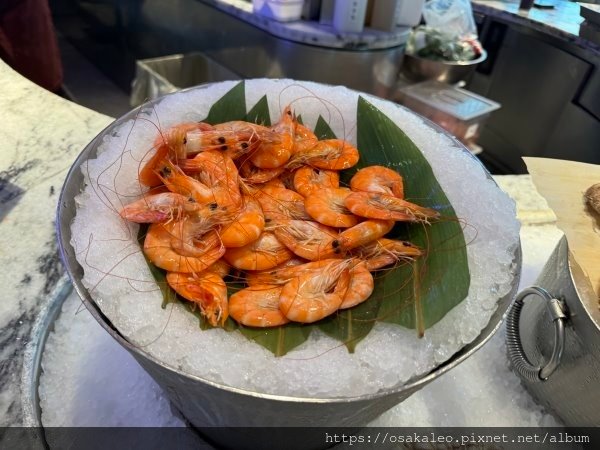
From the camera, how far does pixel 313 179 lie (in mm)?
986

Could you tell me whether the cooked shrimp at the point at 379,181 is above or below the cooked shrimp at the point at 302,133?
below

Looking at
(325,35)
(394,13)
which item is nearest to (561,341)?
(325,35)

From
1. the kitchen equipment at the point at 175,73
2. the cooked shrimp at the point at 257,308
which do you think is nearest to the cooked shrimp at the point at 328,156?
the cooked shrimp at the point at 257,308

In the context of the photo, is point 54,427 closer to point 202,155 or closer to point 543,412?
point 202,155

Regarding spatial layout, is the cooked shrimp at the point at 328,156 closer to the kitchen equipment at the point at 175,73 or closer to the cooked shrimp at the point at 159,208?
the cooked shrimp at the point at 159,208

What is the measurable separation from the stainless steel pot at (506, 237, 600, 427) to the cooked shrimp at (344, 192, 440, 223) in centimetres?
26

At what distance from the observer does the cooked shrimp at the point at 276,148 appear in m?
0.94

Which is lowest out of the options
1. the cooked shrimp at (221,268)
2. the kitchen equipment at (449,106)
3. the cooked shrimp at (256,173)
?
the kitchen equipment at (449,106)

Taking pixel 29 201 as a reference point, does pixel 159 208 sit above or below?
above

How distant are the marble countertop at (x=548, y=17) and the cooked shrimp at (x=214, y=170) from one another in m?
2.76

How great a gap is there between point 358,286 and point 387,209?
0.18 meters

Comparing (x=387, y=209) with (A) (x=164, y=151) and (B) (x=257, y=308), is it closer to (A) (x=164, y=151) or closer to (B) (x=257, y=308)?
(B) (x=257, y=308)

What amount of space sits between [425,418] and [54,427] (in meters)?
0.69

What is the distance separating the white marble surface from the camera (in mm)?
838
